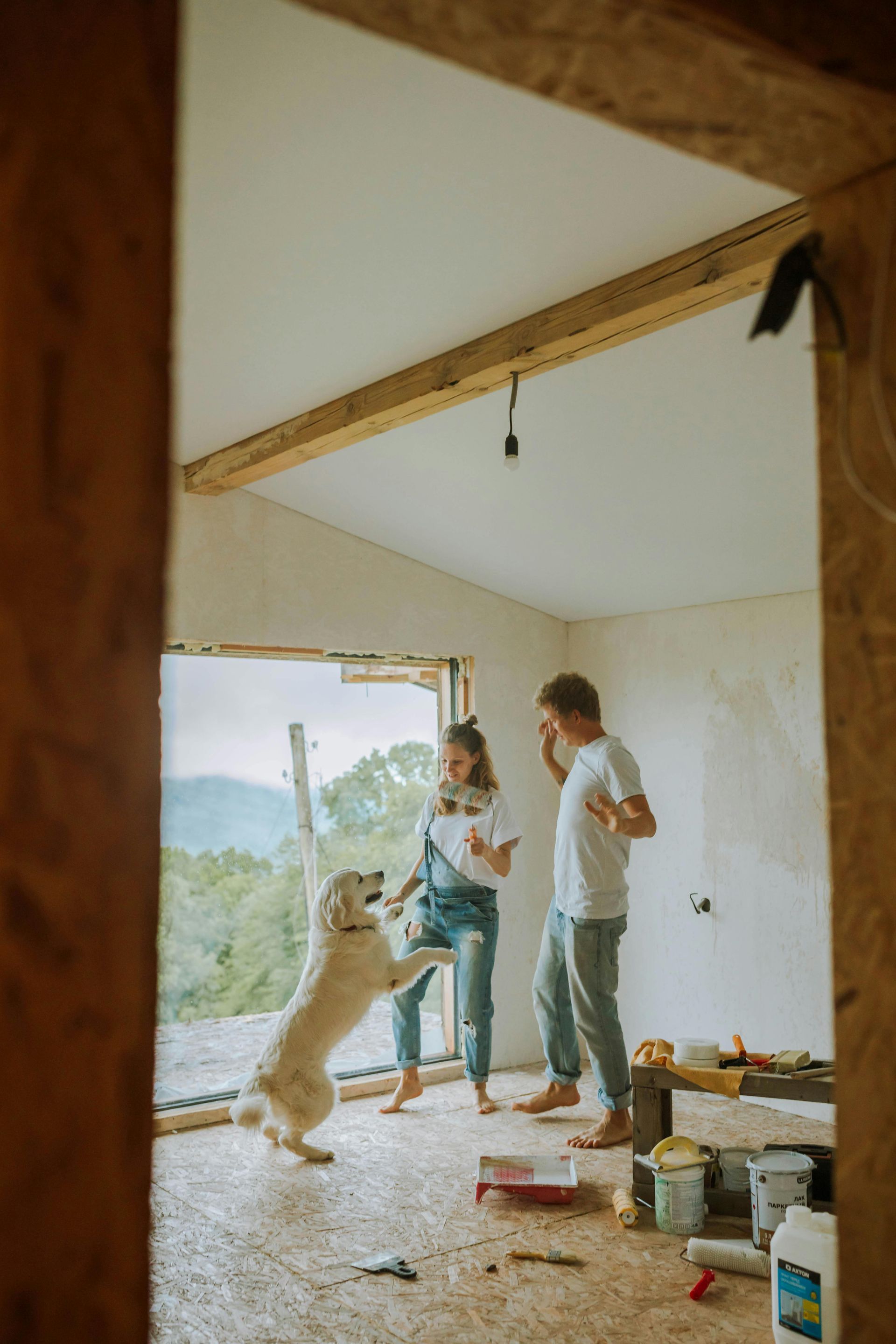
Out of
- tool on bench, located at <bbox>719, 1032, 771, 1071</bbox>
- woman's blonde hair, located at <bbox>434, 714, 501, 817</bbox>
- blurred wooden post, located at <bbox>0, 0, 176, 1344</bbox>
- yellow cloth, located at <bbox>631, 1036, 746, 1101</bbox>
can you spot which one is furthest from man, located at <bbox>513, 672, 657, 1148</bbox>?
blurred wooden post, located at <bbox>0, 0, 176, 1344</bbox>

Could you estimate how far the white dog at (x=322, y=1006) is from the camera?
3553 millimetres

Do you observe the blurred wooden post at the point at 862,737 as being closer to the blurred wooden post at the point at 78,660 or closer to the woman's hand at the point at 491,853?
the blurred wooden post at the point at 78,660

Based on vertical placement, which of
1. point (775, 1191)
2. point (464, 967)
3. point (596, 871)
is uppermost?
point (596, 871)

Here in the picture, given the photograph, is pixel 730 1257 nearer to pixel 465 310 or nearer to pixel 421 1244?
pixel 421 1244

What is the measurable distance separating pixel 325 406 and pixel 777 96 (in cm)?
268

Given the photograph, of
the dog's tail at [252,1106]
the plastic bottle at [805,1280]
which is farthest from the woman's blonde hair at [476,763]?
the plastic bottle at [805,1280]

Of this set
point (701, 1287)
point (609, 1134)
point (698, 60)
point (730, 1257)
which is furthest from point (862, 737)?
point (609, 1134)

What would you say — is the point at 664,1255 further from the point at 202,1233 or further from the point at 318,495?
the point at 318,495

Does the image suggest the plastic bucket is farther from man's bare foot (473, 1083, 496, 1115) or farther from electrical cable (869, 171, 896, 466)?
electrical cable (869, 171, 896, 466)

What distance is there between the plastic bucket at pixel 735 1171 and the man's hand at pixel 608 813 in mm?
1068

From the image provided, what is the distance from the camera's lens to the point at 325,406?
3.61 m

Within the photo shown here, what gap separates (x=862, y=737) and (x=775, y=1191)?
2188mm

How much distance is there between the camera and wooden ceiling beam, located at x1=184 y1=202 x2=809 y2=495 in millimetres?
2395

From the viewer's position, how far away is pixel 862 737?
3.80 ft
